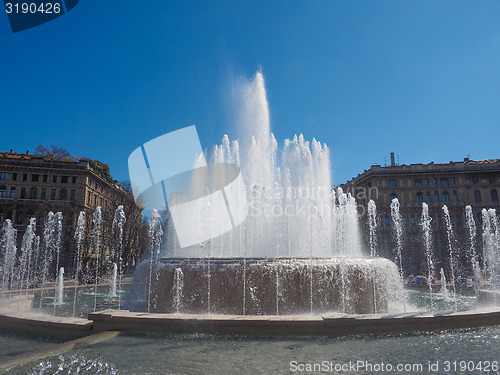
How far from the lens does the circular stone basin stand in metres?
9.91

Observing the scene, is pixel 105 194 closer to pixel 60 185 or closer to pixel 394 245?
pixel 60 185

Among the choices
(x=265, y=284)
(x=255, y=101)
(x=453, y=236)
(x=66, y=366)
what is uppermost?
(x=255, y=101)

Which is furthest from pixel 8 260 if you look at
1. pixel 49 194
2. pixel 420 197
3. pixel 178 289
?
pixel 420 197

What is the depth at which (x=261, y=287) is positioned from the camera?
9922mm

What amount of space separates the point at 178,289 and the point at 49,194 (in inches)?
1875

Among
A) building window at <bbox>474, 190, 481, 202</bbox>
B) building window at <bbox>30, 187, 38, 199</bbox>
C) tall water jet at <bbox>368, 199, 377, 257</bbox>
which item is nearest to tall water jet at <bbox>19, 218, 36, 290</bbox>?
building window at <bbox>30, 187, 38, 199</bbox>

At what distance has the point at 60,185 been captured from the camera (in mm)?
50875

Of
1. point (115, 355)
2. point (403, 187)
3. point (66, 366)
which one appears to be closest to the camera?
point (66, 366)

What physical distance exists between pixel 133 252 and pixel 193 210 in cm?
2642

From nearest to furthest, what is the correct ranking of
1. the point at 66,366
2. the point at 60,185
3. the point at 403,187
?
the point at 66,366
the point at 60,185
the point at 403,187

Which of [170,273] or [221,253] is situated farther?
[221,253]

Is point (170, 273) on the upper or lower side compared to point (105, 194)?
lower

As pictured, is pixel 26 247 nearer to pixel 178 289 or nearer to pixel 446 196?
pixel 178 289

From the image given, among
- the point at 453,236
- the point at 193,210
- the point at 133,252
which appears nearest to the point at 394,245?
the point at 453,236
